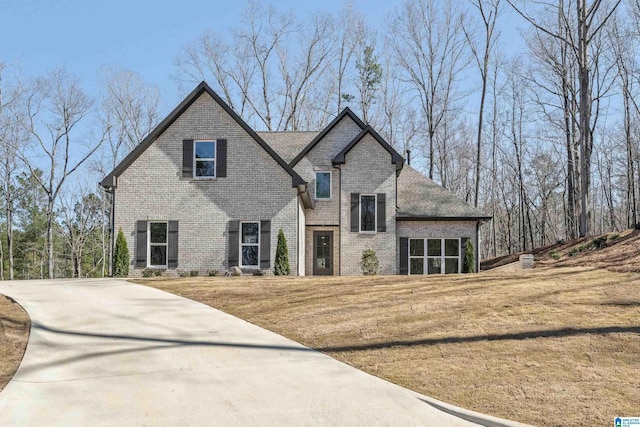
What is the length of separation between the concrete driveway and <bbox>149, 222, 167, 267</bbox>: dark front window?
8.59 metres

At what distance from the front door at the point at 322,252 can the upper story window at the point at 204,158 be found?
19.1 ft

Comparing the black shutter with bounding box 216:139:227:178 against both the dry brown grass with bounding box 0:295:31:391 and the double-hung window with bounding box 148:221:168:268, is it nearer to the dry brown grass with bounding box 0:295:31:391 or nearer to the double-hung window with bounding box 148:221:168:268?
the double-hung window with bounding box 148:221:168:268

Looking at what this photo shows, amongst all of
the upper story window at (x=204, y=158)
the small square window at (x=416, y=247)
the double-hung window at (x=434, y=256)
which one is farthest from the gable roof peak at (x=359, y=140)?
the upper story window at (x=204, y=158)

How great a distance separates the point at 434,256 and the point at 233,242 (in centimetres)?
904

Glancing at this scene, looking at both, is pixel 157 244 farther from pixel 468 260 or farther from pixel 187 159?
pixel 468 260

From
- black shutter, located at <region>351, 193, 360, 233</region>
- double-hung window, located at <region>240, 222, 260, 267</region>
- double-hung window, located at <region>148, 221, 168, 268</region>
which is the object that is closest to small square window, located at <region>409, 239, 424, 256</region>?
black shutter, located at <region>351, 193, 360, 233</region>

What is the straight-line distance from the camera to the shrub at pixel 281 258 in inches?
730

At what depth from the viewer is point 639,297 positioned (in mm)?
10188

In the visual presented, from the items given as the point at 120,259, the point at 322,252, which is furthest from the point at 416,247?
the point at 120,259

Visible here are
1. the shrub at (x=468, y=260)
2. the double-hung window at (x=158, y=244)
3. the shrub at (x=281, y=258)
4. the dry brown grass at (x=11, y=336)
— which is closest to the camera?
the dry brown grass at (x=11, y=336)

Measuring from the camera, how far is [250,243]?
19000mm

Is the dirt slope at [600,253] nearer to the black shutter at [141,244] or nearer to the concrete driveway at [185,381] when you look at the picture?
the concrete driveway at [185,381]

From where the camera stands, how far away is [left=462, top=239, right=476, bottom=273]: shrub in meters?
21.9

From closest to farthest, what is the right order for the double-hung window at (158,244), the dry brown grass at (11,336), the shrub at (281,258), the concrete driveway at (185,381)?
the concrete driveway at (185,381) < the dry brown grass at (11,336) < the shrub at (281,258) < the double-hung window at (158,244)
